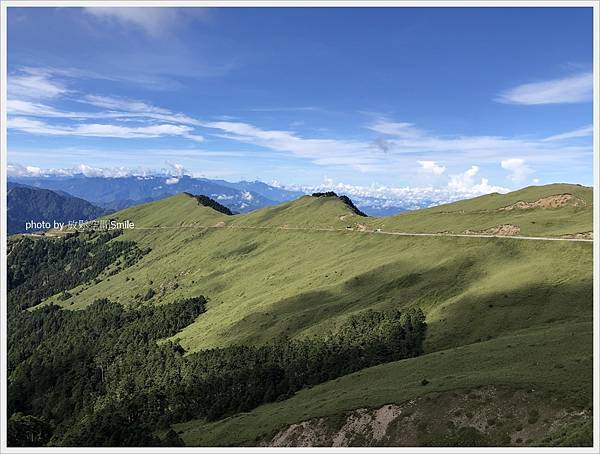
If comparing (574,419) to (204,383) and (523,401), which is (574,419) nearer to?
(523,401)

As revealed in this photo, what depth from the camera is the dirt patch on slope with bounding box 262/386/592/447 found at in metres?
48.8

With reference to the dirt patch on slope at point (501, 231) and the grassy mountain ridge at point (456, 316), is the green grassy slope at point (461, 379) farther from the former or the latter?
the dirt patch on slope at point (501, 231)

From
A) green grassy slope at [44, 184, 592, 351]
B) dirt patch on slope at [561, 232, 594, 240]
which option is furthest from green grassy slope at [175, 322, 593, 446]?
dirt patch on slope at [561, 232, 594, 240]

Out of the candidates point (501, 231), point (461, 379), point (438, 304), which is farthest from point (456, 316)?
point (501, 231)

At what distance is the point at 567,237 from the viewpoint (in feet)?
465

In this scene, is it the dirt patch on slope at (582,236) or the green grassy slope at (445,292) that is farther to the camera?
the dirt patch on slope at (582,236)

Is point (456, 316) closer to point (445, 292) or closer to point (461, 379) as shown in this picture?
point (445, 292)

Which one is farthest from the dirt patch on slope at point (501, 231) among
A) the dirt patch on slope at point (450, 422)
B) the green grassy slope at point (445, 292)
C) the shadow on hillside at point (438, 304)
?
the dirt patch on slope at point (450, 422)

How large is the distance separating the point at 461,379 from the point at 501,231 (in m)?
131

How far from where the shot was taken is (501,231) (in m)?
176

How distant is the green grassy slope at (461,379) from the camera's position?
5653 cm

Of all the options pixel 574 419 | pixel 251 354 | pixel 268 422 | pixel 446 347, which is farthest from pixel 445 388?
pixel 251 354

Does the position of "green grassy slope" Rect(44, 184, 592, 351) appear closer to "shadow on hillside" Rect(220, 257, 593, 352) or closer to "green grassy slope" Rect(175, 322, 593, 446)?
"shadow on hillside" Rect(220, 257, 593, 352)

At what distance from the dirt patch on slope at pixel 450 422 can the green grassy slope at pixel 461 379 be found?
1666 mm
